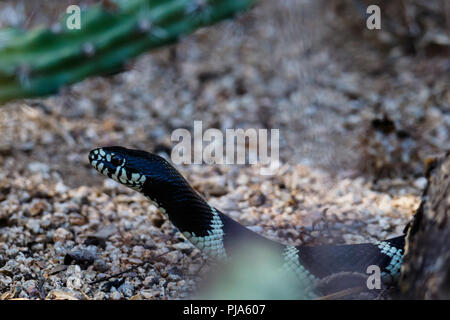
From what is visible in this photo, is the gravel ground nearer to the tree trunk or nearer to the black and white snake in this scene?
the black and white snake

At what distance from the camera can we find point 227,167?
3.45 meters

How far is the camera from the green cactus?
9.92ft

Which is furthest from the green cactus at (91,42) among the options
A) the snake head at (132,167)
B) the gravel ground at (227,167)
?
the snake head at (132,167)

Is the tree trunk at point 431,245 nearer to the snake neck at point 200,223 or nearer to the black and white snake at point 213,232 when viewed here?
the black and white snake at point 213,232

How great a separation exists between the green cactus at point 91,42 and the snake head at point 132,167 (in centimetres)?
75

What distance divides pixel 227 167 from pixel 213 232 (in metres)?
1.07

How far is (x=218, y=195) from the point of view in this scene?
315 cm

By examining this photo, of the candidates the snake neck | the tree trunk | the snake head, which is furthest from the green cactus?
the tree trunk

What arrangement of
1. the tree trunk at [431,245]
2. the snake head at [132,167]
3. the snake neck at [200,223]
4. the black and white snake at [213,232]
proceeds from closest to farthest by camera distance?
the tree trunk at [431,245]
the black and white snake at [213,232]
the snake neck at [200,223]
the snake head at [132,167]

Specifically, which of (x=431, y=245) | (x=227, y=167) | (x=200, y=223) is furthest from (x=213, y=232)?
(x=227, y=167)

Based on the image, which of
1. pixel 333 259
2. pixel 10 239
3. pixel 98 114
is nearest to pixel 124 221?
pixel 10 239

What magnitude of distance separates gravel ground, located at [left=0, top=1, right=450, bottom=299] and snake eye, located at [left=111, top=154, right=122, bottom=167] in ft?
1.23

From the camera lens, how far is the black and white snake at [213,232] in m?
2.25

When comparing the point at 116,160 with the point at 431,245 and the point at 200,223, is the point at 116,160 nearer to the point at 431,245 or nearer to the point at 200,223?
the point at 200,223
